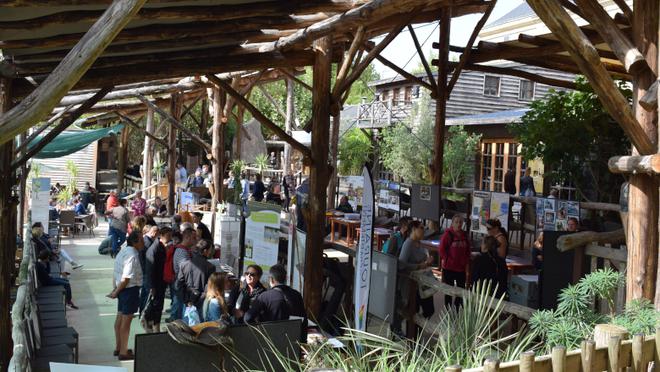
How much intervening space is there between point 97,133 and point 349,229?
22.3 ft

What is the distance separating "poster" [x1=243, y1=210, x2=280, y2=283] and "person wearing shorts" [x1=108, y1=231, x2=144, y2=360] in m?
1.76

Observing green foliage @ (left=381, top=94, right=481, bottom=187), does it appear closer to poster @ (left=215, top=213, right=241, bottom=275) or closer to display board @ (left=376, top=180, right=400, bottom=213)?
display board @ (left=376, top=180, right=400, bottom=213)

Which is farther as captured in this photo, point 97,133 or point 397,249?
point 97,133

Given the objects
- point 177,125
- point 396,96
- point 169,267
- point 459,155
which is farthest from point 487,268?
point 396,96

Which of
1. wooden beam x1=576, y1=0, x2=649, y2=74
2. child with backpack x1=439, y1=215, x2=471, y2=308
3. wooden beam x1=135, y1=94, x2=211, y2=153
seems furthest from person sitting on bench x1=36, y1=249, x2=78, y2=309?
wooden beam x1=576, y1=0, x2=649, y2=74

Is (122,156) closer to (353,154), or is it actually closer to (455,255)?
(353,154)

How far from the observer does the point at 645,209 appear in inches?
214

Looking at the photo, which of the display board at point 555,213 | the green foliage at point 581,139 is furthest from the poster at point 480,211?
the display board at point 555,213

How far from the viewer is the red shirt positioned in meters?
10.2

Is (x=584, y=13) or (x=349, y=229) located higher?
(x=584, y=13)

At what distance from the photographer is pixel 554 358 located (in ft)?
12.4

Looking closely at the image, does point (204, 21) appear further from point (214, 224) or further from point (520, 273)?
point (214, 224)

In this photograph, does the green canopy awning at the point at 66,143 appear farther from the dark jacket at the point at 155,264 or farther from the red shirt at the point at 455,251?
the red shirt at the point at 455,251

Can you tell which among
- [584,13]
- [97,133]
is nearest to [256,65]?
[584,13]
